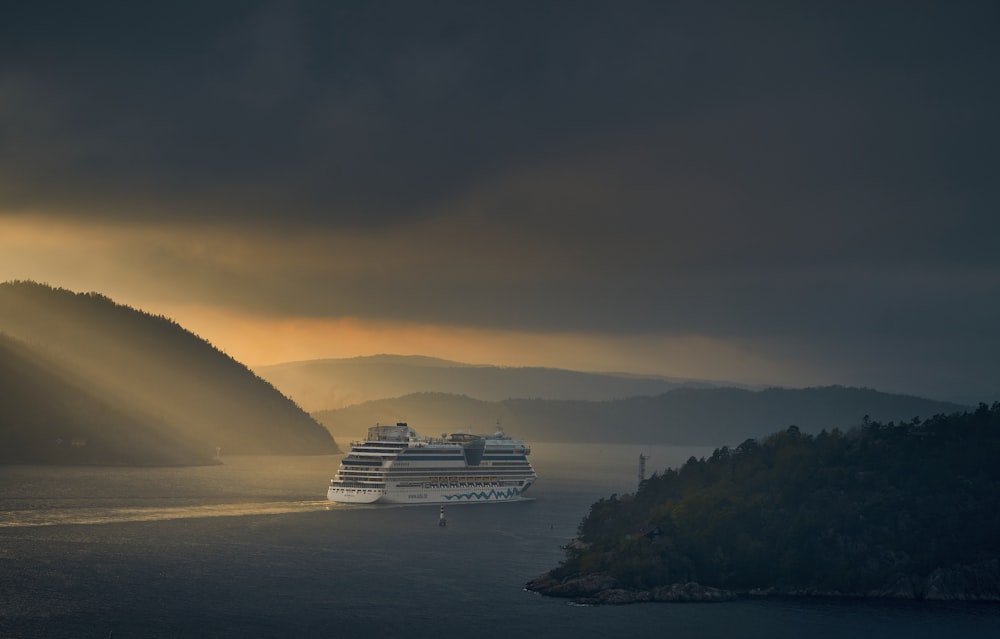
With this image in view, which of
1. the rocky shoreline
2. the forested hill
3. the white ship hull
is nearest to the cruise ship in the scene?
the white ship hull

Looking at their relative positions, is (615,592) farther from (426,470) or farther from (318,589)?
(426,470)

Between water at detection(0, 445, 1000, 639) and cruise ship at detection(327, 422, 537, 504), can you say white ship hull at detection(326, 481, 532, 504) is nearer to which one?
cruise ship at detection(327, 422, 537, 504)

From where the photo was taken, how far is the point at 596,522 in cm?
13912

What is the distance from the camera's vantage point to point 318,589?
103 metres

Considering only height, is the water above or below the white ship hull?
below

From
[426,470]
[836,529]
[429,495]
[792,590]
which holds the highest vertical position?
[426,470]

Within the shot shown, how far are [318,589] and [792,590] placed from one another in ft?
139

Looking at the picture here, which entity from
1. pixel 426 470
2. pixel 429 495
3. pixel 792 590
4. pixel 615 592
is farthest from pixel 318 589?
pixel 426 470

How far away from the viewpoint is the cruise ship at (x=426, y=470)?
177000 mm

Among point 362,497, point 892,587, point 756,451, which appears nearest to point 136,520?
point 362,497

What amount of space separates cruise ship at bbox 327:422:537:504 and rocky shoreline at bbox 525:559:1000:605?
70848mm

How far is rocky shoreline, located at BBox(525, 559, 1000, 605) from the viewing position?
103m

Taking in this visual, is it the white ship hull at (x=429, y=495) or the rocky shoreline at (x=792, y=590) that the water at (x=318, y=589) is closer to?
the rocky shoreline at (x=792, y=590)

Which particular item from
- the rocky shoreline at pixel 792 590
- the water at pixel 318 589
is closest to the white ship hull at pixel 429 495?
the water at pixel 318 589
